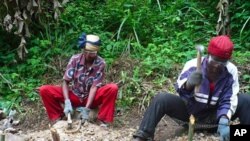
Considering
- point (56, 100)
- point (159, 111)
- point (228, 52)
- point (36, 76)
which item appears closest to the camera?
point (228, 52)

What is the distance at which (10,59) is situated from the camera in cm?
620

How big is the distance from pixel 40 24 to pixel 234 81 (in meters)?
3.22

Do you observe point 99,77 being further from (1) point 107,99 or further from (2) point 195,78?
(2) point 195,78

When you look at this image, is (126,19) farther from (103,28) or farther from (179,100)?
(179,100)

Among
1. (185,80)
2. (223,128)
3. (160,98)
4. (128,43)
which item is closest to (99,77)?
(160,98)

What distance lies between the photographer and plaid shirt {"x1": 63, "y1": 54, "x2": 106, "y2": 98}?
4.71 meters

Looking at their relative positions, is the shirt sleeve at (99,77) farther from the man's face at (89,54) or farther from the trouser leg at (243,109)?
the trouser leg at (243,109)

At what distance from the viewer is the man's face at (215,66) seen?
3.96m

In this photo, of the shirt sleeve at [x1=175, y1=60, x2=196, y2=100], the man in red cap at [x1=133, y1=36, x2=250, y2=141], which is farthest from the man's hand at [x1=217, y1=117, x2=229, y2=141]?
the shirt sleeve at [x1=175, y1=60, x2=196, y2=100]

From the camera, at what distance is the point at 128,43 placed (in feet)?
20.8

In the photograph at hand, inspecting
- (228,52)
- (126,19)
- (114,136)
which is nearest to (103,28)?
(126,19)

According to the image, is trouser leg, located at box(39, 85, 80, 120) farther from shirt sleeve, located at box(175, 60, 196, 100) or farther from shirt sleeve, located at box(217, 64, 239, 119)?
shirt sleeve, located at box(217, 64, 239, 119)

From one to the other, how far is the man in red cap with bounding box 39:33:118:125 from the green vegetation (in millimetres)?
757

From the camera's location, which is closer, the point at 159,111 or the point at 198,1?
the point at 159,111
